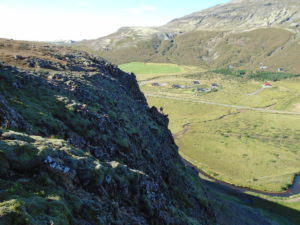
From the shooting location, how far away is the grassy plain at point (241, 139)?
86.2 m

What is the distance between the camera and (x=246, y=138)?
121 meters

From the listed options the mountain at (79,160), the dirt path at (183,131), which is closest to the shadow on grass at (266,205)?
the mountain at (79,160)

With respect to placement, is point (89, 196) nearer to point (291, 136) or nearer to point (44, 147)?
point (44, 147)

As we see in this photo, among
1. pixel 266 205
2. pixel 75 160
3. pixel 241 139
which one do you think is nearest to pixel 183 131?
pixel 241 139

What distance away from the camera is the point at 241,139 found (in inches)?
4690

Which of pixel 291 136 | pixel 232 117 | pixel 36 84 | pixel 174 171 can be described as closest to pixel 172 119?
pixel 232 117

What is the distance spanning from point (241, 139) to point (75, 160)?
111733 millimetres

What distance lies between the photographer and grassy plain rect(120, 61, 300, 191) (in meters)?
86.2

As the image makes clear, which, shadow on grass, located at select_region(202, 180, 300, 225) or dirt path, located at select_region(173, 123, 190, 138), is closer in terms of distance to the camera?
shadow on grass, located at select_region(202, 180, 300, 225)

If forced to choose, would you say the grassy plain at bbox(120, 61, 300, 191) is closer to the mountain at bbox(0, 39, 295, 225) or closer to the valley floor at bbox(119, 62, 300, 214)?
the valley floor at bbox(119, 62, 300, 214)

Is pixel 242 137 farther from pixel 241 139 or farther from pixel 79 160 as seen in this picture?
pixel 79 160

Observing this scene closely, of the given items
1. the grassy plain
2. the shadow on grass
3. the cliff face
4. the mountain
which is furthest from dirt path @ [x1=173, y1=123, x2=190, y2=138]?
the cliff face

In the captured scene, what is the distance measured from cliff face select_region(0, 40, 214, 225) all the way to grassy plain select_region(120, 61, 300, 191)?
46963 millimetres

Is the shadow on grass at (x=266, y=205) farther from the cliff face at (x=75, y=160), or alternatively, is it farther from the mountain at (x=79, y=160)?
the cliff face at (x=75, y=160)
